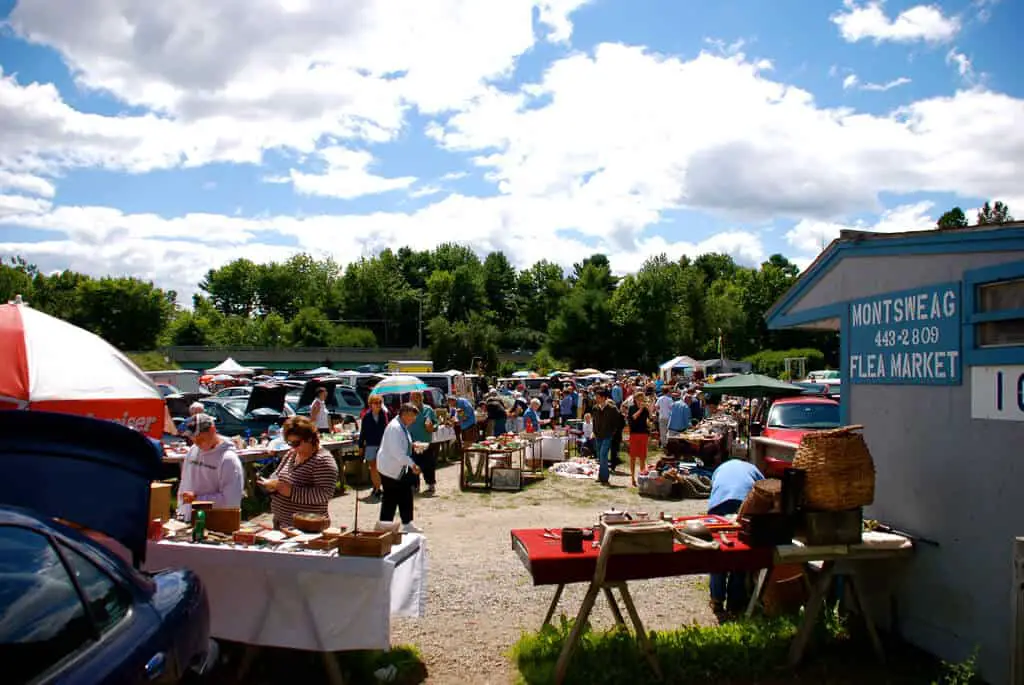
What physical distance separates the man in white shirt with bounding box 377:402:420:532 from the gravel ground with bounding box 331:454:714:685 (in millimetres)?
733

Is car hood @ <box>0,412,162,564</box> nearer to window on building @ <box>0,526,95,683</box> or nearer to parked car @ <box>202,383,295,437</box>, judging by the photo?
window on building @ <box>0,526,95,683</box>

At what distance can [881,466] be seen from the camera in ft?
20.3

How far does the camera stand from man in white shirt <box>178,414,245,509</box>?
662 centimetres

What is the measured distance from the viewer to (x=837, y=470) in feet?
16.8

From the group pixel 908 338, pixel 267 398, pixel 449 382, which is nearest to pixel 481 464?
pixel 267 398

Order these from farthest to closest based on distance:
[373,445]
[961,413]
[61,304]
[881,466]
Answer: [61,304] < [373,445] < [881,466] < [961,413]


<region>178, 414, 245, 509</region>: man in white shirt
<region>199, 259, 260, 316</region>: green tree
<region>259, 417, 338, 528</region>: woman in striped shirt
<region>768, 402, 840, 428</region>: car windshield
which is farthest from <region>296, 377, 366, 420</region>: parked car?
<region>199, 259, 260, 316</region>: green tree

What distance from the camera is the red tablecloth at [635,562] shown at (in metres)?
5.04

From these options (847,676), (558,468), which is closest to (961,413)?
(847,676)

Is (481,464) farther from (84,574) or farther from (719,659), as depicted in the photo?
(84,574)

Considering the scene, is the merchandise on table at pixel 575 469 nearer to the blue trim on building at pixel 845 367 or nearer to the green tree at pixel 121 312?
the blue trim on building at pixel 845 367

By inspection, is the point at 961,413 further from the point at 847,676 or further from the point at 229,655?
the point at 229,655

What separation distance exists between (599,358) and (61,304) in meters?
54.2

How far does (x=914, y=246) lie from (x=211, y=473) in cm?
603
